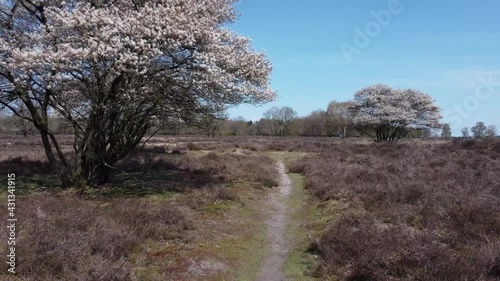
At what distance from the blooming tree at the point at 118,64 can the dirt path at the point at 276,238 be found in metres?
4.14

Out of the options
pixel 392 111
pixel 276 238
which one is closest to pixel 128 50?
pixel 276 238

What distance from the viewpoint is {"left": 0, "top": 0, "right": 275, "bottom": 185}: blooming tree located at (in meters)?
11.4

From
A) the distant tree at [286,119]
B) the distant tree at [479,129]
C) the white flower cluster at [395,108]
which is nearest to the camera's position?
the white flower cluster at [395,108]

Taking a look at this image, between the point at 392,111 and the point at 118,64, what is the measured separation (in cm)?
3759

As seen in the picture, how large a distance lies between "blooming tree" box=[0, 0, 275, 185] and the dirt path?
13.6 ft

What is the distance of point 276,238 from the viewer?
31.5ft

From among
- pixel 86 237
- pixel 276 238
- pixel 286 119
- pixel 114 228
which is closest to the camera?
pixel 86 237

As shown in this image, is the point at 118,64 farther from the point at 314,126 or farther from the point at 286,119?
A: the point at 286,119

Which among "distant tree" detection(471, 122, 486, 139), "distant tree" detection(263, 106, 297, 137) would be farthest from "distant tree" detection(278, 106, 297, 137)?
"distant tree" detection(471, 122, 486, 139)

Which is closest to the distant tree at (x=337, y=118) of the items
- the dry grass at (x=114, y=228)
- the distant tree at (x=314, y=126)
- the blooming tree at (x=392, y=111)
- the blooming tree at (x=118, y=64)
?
the distant tree at (x=314, y=126)

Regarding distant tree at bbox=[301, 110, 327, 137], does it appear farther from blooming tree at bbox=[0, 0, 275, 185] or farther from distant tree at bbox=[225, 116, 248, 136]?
blooming tree at bbox=[0, 0, 275, 185]

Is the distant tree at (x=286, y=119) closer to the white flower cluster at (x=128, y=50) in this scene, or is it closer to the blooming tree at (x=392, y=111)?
the blooming tree at (x=392, y=111)

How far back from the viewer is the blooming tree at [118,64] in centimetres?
1141

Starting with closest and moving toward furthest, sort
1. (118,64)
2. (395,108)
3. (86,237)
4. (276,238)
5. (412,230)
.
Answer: (86,237) < (412,230) < (276,238) < (118,64) < (395,108)
